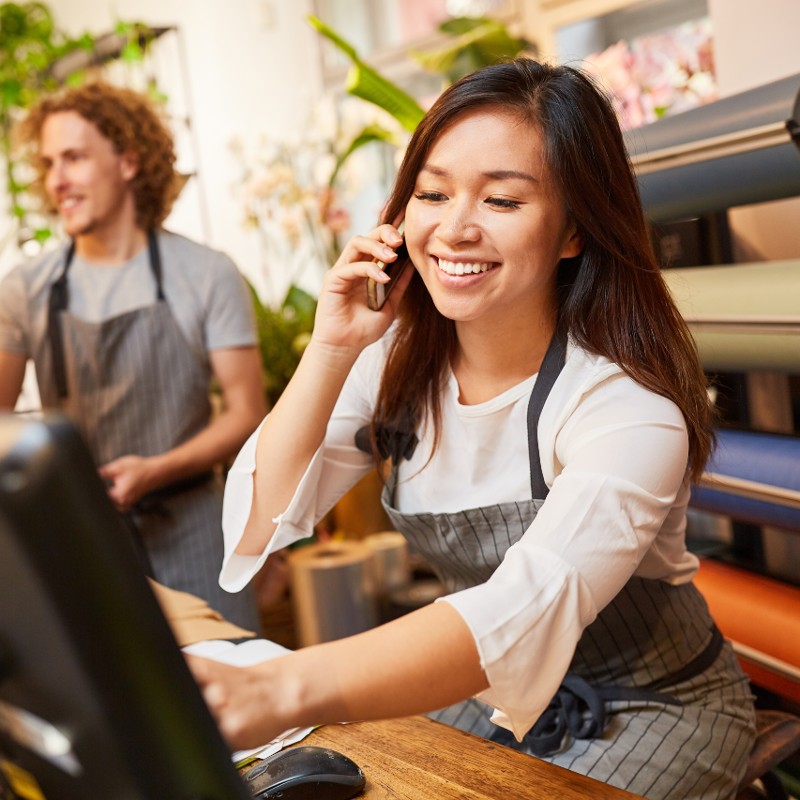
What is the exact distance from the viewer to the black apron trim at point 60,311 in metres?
2.34

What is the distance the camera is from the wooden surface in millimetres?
966

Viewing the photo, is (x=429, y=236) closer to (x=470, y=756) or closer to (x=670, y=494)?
(x=670, y=494)

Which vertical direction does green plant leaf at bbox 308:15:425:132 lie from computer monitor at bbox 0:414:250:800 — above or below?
above

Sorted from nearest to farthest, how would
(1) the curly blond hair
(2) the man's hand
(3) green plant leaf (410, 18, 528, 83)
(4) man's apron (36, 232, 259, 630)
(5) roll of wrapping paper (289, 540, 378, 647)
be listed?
(2) the man's hand, (4) man's apron (36, 232, 259, 630), (1) the curly blond hair, (3) green plant leaf (410, 18, 528, 83), (5) roll of wrapping paper (289, 540, 378, 647)

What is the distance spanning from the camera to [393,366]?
1.52 meters

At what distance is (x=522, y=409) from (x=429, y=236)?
26 centimetres

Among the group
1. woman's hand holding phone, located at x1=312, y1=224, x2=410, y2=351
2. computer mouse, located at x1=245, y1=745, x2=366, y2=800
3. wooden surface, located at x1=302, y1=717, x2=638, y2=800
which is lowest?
wooden surface, located at x1=302, y1=717, x2=638, y2=800

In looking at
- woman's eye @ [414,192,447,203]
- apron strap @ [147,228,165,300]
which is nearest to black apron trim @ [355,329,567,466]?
woman's eye @ [414,192,447,203]

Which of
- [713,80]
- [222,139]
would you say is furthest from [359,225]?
[713,80]

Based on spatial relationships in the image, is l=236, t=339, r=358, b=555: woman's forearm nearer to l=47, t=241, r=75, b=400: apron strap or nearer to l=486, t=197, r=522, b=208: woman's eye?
l=486, t=197, r=522, b=208: woman's eye

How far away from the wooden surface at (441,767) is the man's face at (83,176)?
5.15ft

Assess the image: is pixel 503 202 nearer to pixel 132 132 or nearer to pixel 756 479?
pixel 756 479

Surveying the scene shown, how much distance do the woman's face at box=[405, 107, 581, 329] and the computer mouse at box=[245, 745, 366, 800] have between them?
1.91 ft

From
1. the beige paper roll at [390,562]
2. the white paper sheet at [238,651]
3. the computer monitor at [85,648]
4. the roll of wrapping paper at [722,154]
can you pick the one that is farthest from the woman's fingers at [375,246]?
the beige paper roll at [390,562]
